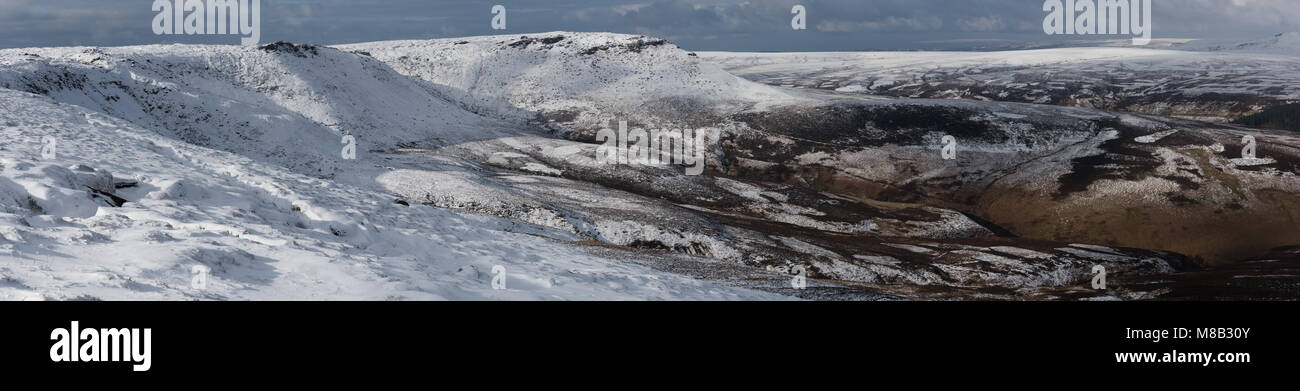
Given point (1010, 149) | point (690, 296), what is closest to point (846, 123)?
point (1010, 149)

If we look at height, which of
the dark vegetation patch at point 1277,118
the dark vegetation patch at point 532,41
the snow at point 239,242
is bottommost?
the snow at point 239,242

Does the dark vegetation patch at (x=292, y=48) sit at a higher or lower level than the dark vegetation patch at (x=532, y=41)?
Result: lower

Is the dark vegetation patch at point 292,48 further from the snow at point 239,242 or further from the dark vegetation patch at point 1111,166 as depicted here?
the dark vegetation patch at point 1111,166

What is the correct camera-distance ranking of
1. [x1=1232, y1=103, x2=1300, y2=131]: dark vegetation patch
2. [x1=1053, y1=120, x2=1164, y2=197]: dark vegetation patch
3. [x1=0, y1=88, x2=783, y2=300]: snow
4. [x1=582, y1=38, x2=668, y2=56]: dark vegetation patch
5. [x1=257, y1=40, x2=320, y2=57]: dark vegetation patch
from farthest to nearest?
[x1=1232, y1=103, x2=1300, y2=131]: dark vegetation patch < [x1=582, y1=38, x2=668, y2=56]: dark vegetation patch < [x1=257, y1=40, x2=320, y2=57]: dark vegetation patch < [x1=1053, y1=120, x2=1164, y2=197]: dark vegetation patch < [x1=0, y1=88, x2=783, y2=300]: snow

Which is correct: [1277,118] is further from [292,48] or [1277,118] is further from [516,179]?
[292,48]

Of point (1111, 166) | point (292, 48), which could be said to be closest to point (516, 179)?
point (292, 48)

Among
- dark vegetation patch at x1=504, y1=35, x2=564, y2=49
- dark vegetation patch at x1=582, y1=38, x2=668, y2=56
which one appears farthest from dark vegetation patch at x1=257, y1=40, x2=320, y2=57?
dark vegetation patch at x1=582, y1=38, x2=668, y2=56

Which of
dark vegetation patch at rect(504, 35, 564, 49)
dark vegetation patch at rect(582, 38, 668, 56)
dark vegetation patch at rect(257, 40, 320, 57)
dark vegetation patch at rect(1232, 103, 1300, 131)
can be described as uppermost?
dark vegetation patch at rect(504, 35, 564, 49)

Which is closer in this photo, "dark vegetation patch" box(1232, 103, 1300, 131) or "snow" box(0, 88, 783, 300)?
"snow" box(0, 88, 783, 300)

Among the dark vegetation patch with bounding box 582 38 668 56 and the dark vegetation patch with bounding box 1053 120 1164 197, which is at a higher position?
the dark vegetation patch with bounding box 582 38 668 56

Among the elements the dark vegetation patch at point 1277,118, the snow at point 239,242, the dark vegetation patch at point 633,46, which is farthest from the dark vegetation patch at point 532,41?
the dark vegetation patch at point 1277,118

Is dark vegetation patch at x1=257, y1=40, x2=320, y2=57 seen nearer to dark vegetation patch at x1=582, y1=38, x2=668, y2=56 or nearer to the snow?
dark vegetation patch at x1=582, y1=38, x2=668, y2=56

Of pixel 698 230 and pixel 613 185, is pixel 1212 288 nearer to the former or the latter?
pixel 698 230
